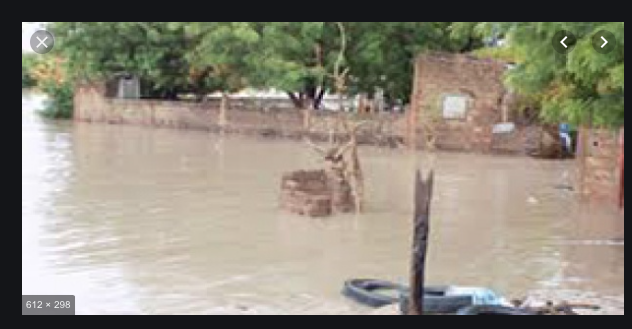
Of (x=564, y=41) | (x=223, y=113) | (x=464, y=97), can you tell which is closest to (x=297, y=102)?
(x=223, y=113)

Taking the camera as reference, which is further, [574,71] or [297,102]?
[297,102]

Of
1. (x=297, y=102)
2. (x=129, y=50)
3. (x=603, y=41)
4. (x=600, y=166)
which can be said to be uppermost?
(x=129, y=50)

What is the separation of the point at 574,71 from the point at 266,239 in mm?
5377

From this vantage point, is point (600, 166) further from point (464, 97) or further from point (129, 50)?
point (129, 50)

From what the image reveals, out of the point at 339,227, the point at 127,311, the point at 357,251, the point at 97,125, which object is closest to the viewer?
the point at 127,311

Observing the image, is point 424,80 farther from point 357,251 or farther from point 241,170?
point 357,251

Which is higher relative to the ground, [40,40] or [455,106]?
[455,106]

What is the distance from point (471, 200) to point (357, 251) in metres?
5.62

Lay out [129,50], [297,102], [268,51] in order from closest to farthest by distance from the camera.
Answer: [268,51], [297,102], [129,50]

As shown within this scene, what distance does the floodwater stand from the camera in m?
9.49

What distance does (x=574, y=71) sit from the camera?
8.15 meters

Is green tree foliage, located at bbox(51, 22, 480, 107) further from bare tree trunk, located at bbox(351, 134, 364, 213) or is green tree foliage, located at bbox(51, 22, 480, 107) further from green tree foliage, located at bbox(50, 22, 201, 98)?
bare tree trunk, located at bbox(351, 134, 364, 213)
